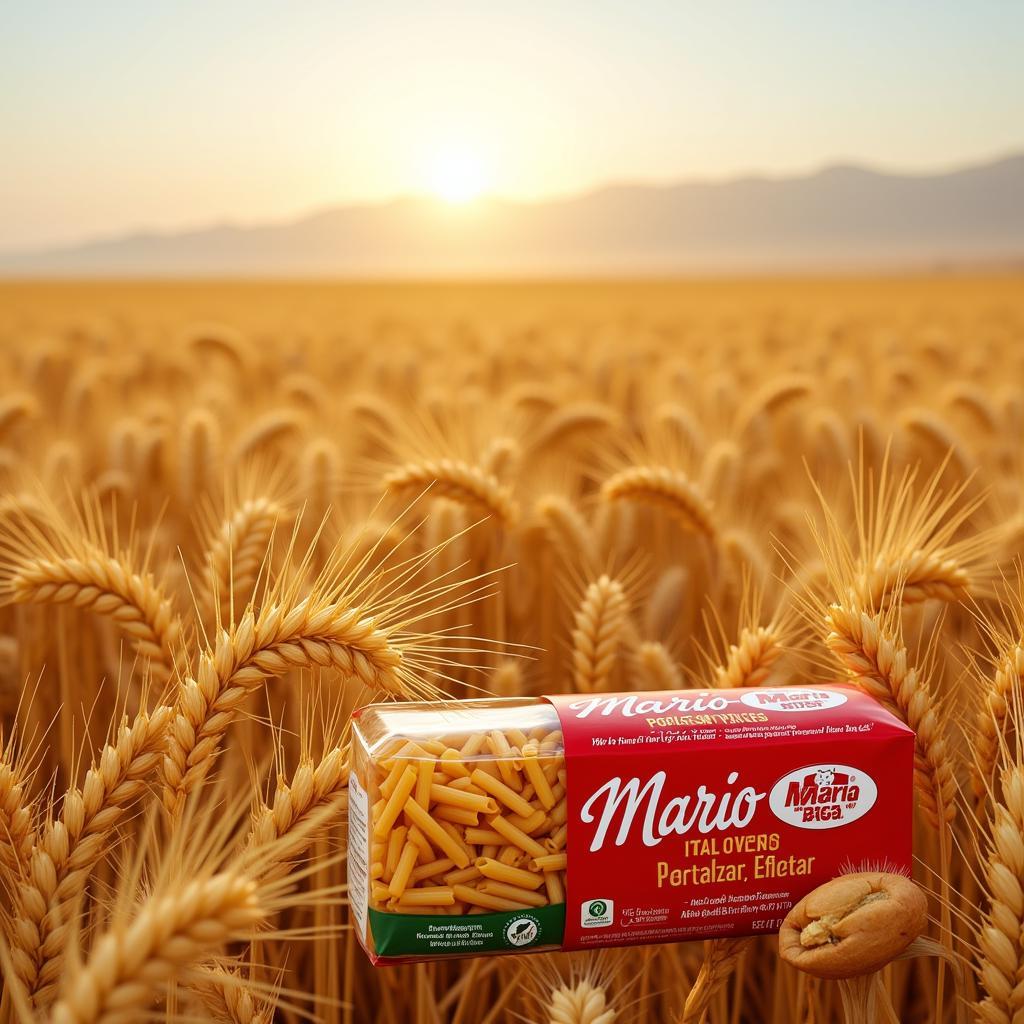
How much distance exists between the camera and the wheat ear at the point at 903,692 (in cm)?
151

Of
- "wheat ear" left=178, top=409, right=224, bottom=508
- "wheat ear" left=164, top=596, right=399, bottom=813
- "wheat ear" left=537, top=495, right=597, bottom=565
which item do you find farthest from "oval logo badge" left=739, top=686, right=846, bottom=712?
"wheat ear" left=178, top=409, right=224, bottom=508

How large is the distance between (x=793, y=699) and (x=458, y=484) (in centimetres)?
113

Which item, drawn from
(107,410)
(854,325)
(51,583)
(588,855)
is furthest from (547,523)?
(854,325)

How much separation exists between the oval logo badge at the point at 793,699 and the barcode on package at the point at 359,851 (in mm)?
513

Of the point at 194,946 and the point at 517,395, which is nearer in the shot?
the point at 194,946

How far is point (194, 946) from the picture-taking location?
3.40 feet

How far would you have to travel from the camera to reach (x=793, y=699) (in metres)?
1.46

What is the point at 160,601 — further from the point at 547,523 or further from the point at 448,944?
the point at 547,523

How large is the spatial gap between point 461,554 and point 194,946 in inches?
83.7

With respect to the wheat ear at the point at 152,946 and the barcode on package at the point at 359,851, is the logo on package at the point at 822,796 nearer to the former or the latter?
the barcode on package at the point at 359,851

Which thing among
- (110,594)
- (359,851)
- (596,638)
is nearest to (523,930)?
(359,851)

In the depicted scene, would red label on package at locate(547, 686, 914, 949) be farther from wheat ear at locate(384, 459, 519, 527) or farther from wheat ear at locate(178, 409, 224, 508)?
wheat ear at locate(178, 409, 224, 508)

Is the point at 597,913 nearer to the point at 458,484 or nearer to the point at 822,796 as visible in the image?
the point at 822,796

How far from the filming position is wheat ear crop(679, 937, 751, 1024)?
1459 mm
